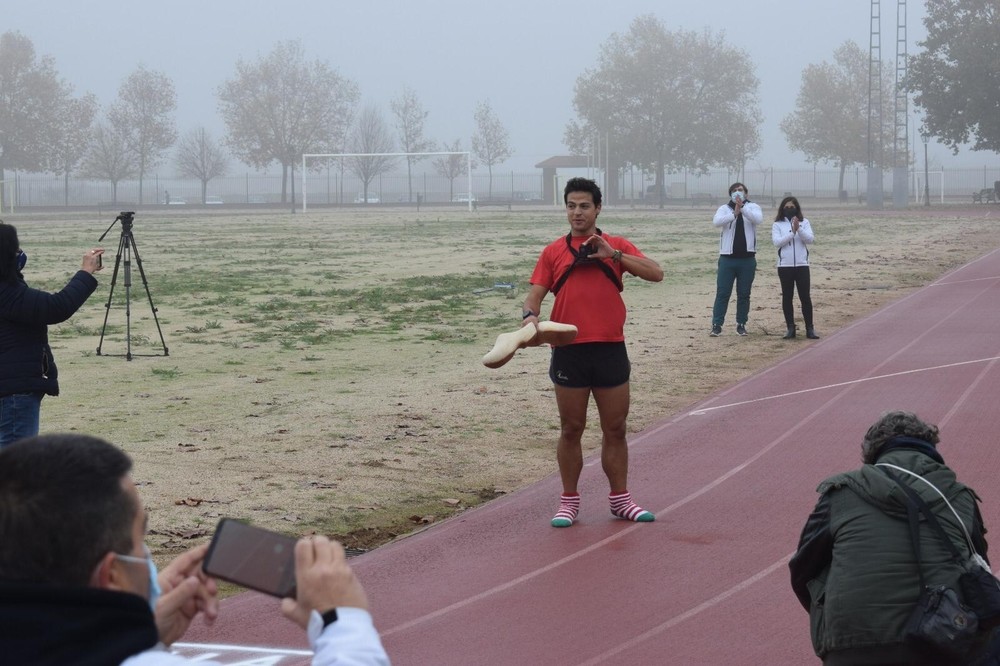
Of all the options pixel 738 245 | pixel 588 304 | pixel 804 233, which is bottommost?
pixel 588 304

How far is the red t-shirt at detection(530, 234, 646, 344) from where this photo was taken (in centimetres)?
763

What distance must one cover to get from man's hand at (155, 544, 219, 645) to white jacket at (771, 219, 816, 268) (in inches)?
567

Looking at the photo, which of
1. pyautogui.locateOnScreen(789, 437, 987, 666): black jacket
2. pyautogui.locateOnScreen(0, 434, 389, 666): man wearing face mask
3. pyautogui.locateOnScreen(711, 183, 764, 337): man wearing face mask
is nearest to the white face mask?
pyautogui.locateOnScreen(0, 434, 389, 666): man wearing face mask

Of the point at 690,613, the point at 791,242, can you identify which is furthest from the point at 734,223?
the point at 690,613

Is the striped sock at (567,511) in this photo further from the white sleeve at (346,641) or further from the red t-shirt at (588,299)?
the white sleeve at (346,641)

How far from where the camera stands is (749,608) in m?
6.58

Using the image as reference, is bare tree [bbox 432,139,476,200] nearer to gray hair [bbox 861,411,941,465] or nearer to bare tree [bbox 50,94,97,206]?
bare tree [bbox 50,94,97,206]

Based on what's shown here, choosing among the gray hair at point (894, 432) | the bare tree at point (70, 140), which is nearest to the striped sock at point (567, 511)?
the gray hair at point (894, 432)

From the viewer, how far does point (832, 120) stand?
9000cm

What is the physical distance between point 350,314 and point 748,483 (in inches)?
447

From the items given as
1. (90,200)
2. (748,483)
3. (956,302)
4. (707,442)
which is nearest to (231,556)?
(748,483)

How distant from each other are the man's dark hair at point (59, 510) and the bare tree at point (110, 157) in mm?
94333

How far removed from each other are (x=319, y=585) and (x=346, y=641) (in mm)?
119

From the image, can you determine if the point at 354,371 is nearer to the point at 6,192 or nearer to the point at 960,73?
the point at 960,73
